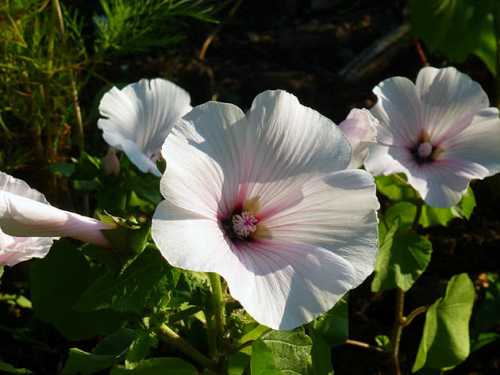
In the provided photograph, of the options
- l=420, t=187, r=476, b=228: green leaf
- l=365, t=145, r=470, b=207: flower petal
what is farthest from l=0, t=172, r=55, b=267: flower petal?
l=420, t=187, r=476, b=228: green leaf

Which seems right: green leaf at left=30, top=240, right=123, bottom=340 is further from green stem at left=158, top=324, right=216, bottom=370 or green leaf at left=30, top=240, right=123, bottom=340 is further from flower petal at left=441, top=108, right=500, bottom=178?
flower petal at left=441, top=108, right=500, bottom=178

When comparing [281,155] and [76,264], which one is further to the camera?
[76,264]

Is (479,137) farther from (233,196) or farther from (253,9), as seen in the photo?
(253,9)

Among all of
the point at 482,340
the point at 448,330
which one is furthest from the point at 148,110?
the point at 482,340

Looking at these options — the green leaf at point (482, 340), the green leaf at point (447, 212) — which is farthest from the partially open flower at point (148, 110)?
the green leaf at point (482, 340)

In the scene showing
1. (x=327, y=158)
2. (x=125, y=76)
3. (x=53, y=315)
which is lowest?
(x=53, y=315)

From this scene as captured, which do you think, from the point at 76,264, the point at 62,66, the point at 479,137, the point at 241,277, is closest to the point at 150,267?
the point at 241,277

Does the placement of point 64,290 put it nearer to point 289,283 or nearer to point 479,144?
point 289,283

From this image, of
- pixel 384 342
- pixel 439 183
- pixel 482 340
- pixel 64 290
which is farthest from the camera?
pixel 482 340
